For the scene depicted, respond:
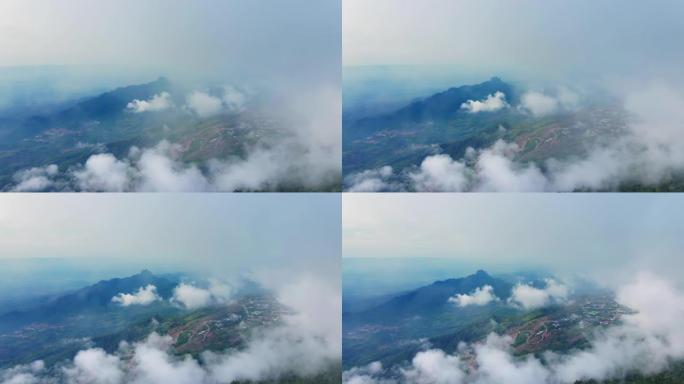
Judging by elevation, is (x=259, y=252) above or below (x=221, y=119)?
below

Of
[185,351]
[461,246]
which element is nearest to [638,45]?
[461,246]

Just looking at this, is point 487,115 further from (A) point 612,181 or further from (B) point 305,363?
(B) point 305,363

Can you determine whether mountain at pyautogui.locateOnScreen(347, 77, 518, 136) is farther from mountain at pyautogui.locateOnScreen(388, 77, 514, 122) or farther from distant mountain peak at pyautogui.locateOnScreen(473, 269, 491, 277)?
distant mountain peak at pyautogui.locateOnScreen(473, 269, 491, 277)

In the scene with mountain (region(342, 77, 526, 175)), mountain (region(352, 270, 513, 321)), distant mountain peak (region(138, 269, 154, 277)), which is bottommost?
mountain (region(352, 270, 513, 321))

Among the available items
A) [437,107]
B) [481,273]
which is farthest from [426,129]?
[481,273]

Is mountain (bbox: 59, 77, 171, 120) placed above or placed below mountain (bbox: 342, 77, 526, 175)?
above

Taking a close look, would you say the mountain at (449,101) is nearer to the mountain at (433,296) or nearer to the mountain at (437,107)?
the mountain at (437,107)

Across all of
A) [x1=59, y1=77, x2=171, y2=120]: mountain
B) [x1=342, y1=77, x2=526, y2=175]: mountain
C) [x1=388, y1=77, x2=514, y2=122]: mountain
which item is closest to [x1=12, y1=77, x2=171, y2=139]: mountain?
[x1=59, y1=77, x2=171, y2=120]: mountain
